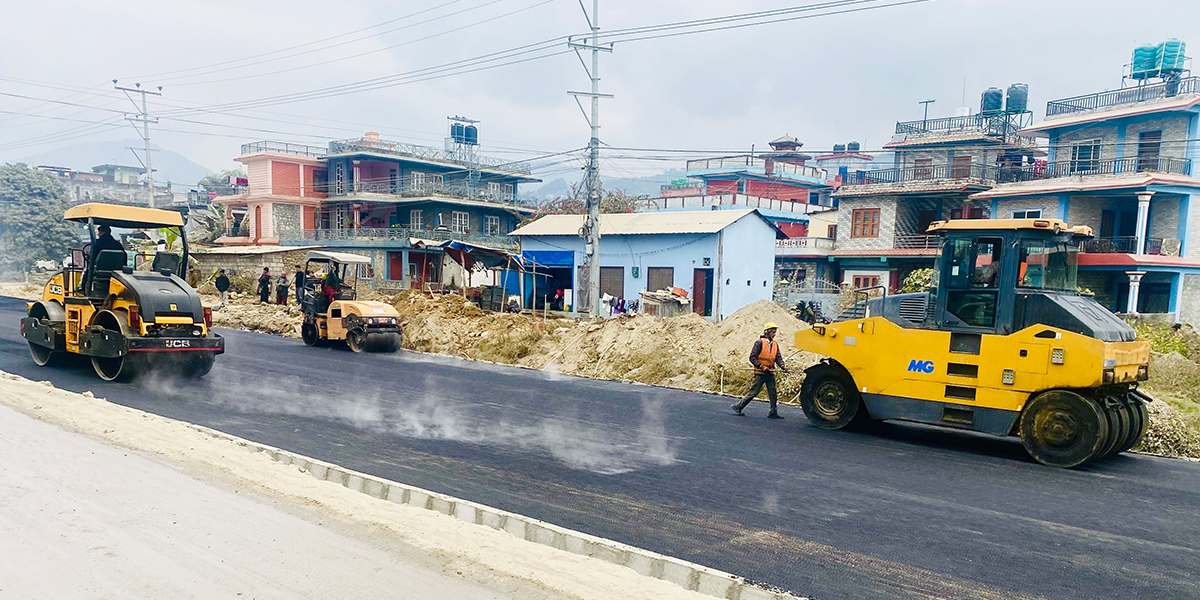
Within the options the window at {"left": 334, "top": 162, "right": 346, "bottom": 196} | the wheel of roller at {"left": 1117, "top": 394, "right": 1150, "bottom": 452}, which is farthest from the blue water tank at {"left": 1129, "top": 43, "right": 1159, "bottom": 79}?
→ the window at {"left": 334, "top": 162, "right": 346, "bottom": 196}

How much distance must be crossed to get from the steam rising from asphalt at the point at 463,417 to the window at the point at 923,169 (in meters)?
27.9

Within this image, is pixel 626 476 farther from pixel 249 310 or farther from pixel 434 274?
pixel 434 274

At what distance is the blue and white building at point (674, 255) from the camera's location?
28.4 m

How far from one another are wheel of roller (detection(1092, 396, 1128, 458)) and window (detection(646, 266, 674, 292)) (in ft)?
66.8

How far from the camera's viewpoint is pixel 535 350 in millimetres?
19469

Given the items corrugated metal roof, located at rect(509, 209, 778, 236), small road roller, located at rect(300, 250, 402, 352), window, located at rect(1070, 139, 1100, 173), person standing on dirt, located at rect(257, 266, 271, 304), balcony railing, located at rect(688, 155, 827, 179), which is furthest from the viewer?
balcony railing, located at rect(688, 155, 827, 179)

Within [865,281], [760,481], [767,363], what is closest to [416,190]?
[865,281]

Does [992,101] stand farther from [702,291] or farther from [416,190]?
[416,190]

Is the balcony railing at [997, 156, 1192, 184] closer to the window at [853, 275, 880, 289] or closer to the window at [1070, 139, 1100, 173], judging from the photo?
the window at [1070, 139, 1100, 173]

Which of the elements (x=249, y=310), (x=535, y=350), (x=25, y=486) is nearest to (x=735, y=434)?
(x=25, y=486)

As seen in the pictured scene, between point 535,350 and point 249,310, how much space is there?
11859mm

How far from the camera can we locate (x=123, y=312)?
12.5 m

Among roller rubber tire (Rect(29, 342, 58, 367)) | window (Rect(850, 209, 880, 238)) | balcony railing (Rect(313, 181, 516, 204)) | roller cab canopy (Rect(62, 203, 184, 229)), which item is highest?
balcony railing (Rect(313, 181, 516, 204))

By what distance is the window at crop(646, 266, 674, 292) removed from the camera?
29438mm
